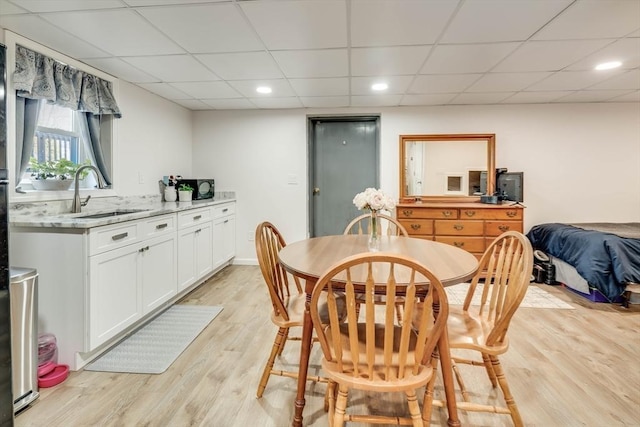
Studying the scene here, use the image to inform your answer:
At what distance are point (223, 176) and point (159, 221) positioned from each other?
1975 mm

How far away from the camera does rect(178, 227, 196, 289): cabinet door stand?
3.10 meters

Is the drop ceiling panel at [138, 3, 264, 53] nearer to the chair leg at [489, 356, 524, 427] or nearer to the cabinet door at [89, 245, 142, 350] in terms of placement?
the cabinet door at [89, 245, 142, 350]

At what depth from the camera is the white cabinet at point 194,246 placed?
10.3ft

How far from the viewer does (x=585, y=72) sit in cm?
304

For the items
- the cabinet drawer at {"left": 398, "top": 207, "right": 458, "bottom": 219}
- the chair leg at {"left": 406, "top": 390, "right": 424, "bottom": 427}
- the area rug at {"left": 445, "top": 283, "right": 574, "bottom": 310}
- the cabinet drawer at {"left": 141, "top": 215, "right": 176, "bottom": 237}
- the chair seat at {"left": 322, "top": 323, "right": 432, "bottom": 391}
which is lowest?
the area rug at {"left": 445, "top": 283, "right": 574, "bottom": 310}

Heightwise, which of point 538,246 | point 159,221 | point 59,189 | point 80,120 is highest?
point 80,120

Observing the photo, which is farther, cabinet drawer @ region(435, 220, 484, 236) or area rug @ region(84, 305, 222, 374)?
cabinet drawer @ region(435, 220, 484, 236)

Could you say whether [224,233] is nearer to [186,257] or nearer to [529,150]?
[186,257]

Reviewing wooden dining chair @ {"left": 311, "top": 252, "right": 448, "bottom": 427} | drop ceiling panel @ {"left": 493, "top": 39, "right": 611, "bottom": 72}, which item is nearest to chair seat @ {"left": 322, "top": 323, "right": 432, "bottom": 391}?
wooden dining chair @ {"left": 311, "top": 252, "right": 448, "bottom": 427}

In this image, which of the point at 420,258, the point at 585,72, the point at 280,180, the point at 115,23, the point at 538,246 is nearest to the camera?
the point at 420,258

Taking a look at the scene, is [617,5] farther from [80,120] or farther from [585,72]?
[80,120]

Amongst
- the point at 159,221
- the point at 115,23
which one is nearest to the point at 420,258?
the point at 159,221

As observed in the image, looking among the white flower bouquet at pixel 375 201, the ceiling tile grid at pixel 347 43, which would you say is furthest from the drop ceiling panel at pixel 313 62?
the white flower bouquet at pixel 375 201

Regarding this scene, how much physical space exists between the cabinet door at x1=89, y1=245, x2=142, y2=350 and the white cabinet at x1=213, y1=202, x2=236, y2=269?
4.82 ft
